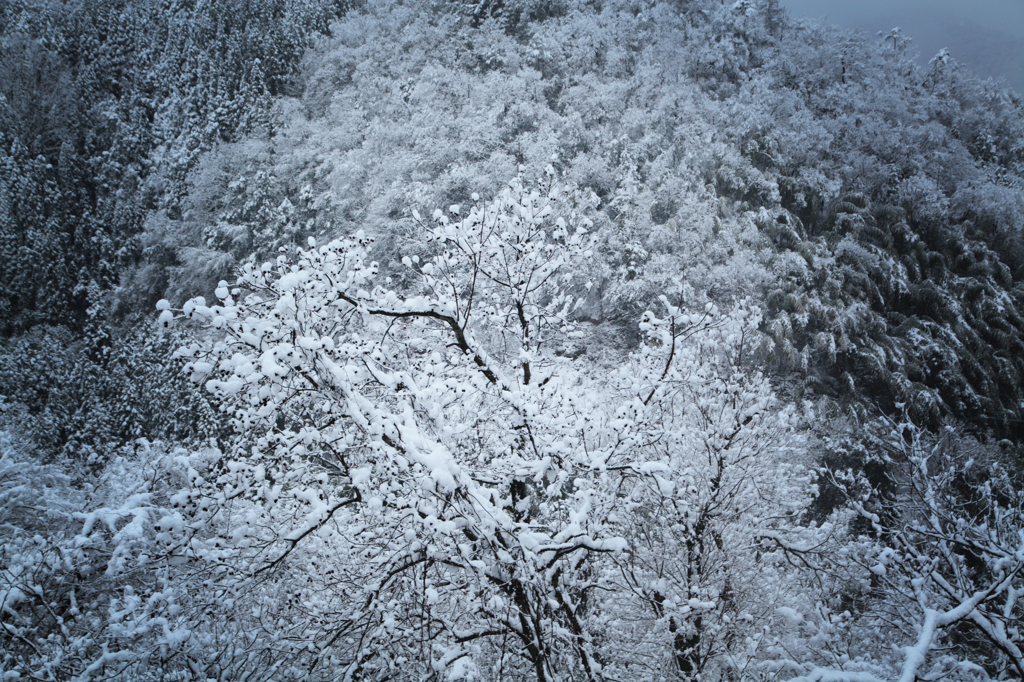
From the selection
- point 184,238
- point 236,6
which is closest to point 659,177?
point 184,238

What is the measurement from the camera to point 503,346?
622 cm

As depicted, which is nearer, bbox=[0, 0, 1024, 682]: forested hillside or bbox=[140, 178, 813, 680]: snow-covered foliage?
bbox=[140, 178, 813, 680]: snow-covered foliage

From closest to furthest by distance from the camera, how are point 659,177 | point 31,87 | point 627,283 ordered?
point 627,283
point 659,177
point 31,87

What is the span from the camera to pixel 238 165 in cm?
1430

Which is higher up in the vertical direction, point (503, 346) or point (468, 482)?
point (468, 482)

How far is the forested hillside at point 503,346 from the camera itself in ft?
Result: 10.3

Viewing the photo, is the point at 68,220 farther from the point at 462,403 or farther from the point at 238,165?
the point at 462,403

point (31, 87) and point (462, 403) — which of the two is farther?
point (31, 87)

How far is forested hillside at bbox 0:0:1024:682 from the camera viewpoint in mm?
3143

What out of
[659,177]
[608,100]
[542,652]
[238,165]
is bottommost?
[238,165]

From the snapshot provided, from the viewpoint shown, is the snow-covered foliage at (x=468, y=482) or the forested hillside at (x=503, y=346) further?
the forested hillside at (x=503, y=346)

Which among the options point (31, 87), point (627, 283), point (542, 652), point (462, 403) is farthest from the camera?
point (31, 87)

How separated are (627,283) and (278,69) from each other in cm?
1313

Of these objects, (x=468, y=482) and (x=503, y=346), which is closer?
(x=468, y=482)
